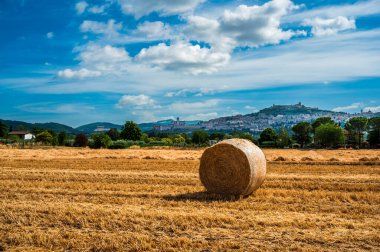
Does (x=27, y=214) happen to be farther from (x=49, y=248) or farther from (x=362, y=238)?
(x=362, y=238)

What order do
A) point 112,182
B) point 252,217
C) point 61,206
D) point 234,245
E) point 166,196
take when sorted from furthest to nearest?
point 112,182
point 166,196
point 61,206
point 252,217
point 234,245

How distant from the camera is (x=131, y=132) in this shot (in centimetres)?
10712

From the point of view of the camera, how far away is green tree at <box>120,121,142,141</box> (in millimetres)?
107125

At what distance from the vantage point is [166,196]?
13.4 metres

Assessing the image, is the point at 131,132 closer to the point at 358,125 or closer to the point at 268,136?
the point at 268,136

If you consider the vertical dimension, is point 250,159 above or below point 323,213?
above

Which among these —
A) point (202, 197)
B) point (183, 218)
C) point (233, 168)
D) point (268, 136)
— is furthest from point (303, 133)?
point (183, 218)

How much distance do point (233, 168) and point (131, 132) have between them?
94373mm

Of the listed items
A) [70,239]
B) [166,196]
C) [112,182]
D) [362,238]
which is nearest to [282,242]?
[362,238]

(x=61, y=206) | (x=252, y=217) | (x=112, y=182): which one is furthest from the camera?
(x=112, y=182)

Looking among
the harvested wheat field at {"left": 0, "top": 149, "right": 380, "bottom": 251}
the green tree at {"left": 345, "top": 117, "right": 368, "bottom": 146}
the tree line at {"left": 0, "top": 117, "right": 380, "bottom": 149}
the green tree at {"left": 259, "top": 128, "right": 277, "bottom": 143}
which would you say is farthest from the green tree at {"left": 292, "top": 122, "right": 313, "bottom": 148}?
the harvested wheat field at {"left": 0, "top": 149, "right": 380, "bottom": 251}

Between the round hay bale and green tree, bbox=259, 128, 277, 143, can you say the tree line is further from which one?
the round hay bale

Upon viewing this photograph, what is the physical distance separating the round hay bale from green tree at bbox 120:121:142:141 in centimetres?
9320

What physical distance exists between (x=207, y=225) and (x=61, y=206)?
174 inches
